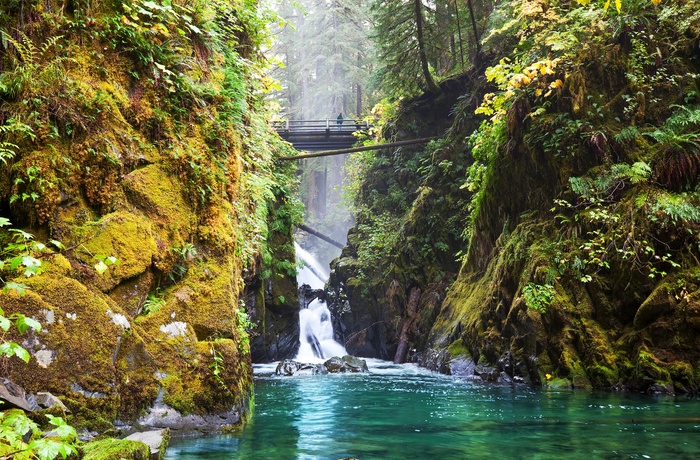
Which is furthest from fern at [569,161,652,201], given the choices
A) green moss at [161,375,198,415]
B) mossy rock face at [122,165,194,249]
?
green moss at [161,375,198,415]

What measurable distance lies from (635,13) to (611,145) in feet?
9.07

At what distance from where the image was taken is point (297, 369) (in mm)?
13531

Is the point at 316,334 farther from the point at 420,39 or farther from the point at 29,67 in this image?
the point at 29,67

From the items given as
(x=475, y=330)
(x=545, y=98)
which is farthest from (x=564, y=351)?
(x=545, y=98)

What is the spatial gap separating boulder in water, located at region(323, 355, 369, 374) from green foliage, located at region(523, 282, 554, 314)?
18.0 feet

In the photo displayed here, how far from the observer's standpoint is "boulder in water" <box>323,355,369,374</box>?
13328 mm

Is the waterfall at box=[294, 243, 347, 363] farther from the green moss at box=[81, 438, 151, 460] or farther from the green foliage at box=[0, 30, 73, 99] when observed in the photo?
the green moss at box=[81, 438, 151, 460]

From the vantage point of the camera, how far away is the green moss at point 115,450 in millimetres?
3622

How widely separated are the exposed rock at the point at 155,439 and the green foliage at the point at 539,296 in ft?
22.3

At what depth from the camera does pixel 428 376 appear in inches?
458

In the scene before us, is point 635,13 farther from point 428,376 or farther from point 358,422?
point 358,422

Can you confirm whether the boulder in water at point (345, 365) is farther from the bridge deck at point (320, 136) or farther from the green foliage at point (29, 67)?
the bridge deck at point (320, 136)

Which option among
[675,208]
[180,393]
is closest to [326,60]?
[675,208]

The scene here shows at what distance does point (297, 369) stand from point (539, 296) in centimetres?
691
